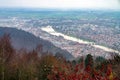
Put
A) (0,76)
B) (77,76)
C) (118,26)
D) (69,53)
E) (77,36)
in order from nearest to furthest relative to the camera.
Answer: (77,76)
(0,76)
(69,53)
(77,36)
(118,26)

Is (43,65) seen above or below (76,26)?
above

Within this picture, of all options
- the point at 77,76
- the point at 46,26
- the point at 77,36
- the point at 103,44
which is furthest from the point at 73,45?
the point at 77,76

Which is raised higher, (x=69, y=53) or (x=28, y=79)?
(x=28, y=79)

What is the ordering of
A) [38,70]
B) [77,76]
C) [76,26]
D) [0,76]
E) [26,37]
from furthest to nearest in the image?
[76,26]
[26,37]
[38,70]
[0,76]
[77,76]

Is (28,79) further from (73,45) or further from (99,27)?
(99,27)

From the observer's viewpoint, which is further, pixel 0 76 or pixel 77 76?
→ pixel 0 76

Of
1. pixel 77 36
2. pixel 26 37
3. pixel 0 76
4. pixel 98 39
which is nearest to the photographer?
pixel 0 76

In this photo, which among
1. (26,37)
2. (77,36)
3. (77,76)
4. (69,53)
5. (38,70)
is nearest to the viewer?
(77,76)

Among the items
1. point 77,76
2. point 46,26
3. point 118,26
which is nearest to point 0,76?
point 77,76

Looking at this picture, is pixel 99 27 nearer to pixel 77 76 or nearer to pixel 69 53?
pixel 69 53

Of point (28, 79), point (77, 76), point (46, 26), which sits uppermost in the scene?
point (77, 76)
